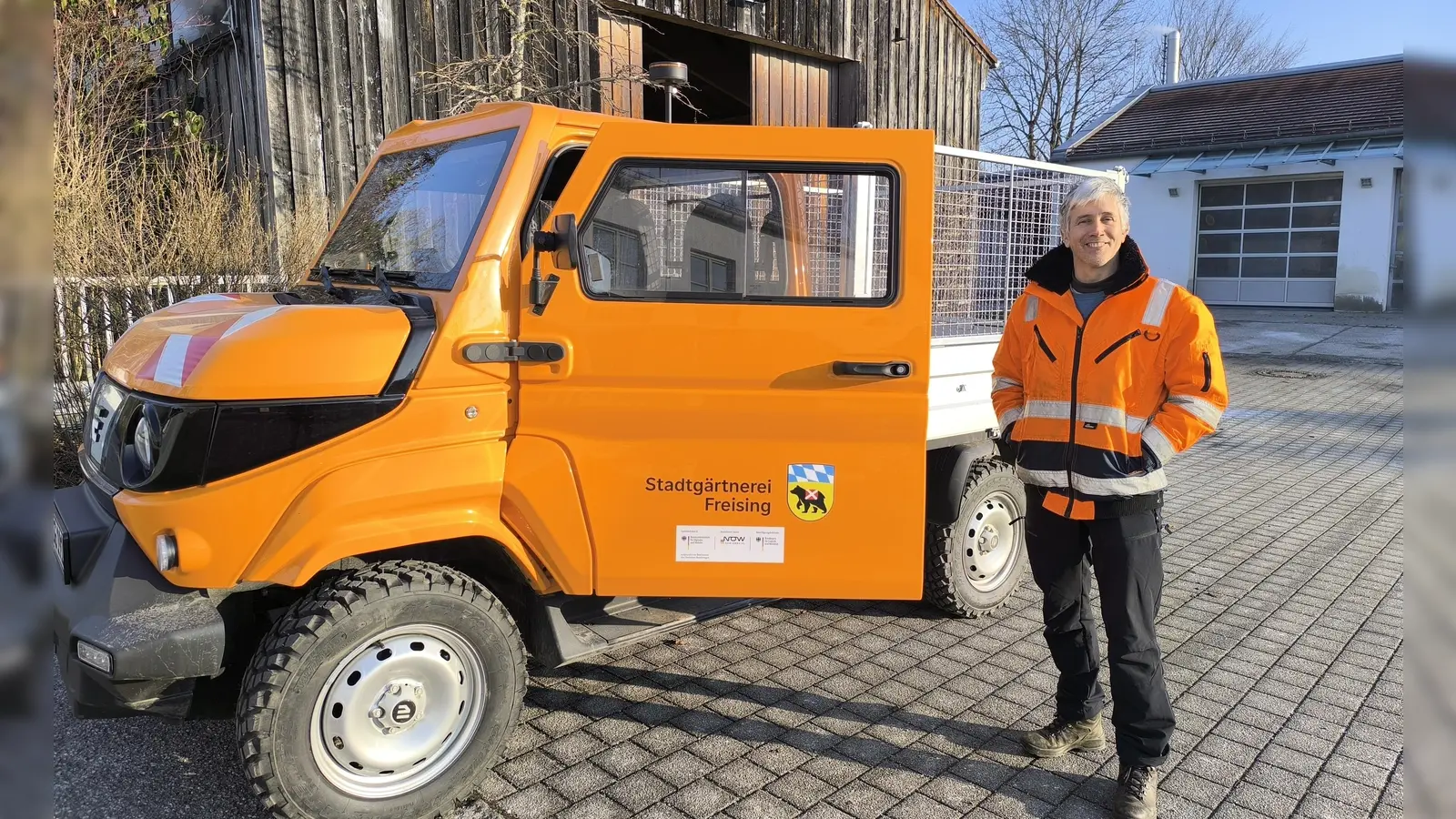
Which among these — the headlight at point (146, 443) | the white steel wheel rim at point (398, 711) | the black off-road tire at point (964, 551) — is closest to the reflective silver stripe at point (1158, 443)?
the black off-road tire at point (964, 551)

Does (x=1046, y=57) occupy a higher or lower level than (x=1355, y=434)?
higher

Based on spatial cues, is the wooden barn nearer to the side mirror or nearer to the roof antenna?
the roof antenna

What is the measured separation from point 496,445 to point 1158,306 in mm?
2222

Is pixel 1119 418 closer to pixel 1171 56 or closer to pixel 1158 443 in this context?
pixel 1158 443

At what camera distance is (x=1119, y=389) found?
121 inches

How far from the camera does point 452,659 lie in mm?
3033

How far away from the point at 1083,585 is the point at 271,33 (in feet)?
26.7

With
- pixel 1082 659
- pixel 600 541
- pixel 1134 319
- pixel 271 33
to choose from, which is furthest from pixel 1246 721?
pixel 271 33

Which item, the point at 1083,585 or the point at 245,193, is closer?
the point at 1083,585

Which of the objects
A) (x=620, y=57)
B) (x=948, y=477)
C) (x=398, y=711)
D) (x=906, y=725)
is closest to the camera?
(x=398, y=711)

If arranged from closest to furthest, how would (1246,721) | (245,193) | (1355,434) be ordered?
(1246,721)
(245,193)
(1355,434)

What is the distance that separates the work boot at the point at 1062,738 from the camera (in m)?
3.46

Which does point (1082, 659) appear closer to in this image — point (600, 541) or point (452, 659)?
point (600, 541)

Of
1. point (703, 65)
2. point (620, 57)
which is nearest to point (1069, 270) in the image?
point (620, 57)
